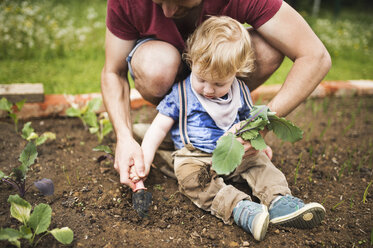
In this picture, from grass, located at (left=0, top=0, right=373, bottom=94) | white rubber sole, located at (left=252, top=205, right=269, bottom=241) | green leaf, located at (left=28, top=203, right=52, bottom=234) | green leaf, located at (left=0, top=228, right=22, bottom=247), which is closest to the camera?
green leaf, located at (left=0, top=228, right=22, bottom=247)

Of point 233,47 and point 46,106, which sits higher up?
point 233,47

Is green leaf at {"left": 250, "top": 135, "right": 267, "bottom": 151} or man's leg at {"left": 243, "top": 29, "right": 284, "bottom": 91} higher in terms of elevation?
man's leg at {"left": 243, "top": 29, "right": 284, "bottom": 91}

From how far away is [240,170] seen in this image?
5.93 ft

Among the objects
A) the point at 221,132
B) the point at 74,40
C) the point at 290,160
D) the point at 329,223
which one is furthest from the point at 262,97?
the point at 74,40

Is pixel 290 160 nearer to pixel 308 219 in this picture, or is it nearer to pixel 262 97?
pixel 308 219

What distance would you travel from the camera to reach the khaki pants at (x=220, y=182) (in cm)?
156

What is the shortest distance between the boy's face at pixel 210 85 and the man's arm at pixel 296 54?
29 cm

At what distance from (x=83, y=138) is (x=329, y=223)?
1685mm

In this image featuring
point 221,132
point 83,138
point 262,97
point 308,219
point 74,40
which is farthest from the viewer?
point 74,40

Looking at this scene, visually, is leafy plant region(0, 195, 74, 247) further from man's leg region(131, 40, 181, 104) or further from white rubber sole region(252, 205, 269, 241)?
man's leg region(131, 40, 181, 104)

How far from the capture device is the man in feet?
5.92

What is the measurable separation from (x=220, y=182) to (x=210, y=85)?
51 centimetres

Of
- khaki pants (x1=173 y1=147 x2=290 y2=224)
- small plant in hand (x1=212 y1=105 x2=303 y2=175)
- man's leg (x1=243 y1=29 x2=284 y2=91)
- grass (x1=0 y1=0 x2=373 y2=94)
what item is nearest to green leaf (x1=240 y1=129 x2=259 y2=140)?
small plant in hand (x1=212 y1=105 x2=303 y2=175)

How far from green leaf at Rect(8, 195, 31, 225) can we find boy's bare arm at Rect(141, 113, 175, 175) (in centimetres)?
59
